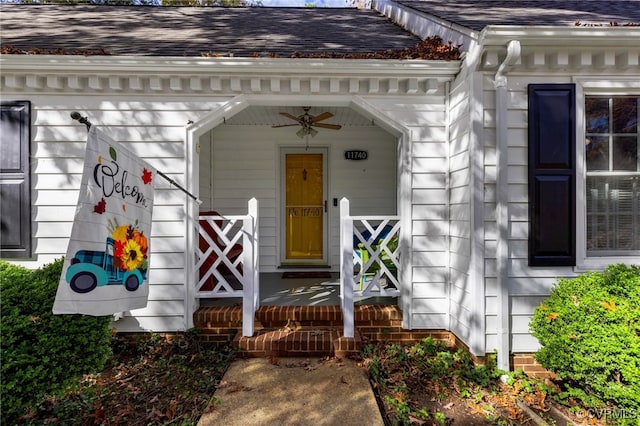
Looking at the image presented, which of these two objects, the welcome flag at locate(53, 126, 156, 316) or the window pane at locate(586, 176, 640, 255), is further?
the window pane at locate(586, 176, 640, 255)

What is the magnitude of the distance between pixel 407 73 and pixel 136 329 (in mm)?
3770

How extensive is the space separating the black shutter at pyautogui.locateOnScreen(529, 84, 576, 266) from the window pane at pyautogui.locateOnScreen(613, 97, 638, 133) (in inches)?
19.1

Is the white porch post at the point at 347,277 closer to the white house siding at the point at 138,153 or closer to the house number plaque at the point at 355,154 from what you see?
the white house siding at the point at 138,153

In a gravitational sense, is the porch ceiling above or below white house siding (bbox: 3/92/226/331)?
above

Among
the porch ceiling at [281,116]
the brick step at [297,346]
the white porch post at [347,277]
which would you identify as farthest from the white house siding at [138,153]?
the white porch post at [347,277]

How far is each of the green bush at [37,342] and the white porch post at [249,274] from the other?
1.16 m

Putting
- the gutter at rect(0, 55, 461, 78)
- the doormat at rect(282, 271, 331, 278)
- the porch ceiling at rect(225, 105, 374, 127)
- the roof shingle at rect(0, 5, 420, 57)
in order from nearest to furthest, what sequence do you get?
1. the gutter at rect(0, 55, 461, 78)
2. the roof shingle at rect(0, 5, 420, 57)
3. the porch ceiling at rect(225, 105, 374, 127)
4. the doormat at rect(282, 271, 331, 278)

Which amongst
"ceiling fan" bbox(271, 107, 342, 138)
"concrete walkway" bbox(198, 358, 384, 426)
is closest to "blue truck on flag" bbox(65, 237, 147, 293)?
"concrete walkway" bbox(198, 358, 384, 426)

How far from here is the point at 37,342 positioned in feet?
7.13

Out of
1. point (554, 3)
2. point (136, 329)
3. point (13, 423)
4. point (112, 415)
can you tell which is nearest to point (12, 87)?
point (136, 329)

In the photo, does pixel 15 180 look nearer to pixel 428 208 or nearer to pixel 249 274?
pixel 249 274

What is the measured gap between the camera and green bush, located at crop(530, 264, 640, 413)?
87.3 inches

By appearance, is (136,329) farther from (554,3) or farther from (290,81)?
(554,3)

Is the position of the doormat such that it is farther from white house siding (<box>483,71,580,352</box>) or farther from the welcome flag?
the welcome flag
